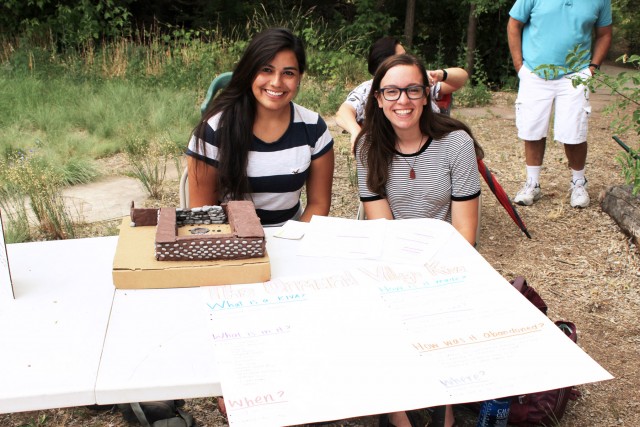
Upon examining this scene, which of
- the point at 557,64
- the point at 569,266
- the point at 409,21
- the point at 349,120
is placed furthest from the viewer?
the point at 409,21

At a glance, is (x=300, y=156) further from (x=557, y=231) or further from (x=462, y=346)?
(x=557, y=231)

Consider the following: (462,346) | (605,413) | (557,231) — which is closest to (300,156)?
(462,346)

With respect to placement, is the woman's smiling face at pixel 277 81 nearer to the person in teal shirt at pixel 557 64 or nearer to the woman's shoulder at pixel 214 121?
the woman's shoulder at pixel 214 121

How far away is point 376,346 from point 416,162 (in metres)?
1.33

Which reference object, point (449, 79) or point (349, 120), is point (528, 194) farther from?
point (349, 120)

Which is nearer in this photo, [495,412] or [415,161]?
[495,412]

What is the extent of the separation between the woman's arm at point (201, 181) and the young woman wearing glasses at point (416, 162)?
60 centimetres

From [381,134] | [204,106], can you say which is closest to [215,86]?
[204,106]

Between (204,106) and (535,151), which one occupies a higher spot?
(204,106)

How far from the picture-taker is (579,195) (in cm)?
458

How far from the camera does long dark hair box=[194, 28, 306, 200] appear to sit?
2531mm

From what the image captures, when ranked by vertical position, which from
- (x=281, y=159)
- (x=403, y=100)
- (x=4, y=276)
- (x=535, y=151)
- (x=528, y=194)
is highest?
(x=403, y=100)

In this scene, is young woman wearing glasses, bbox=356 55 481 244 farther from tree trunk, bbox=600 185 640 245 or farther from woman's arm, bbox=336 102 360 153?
tree trunk, bbox=600 185 640 245

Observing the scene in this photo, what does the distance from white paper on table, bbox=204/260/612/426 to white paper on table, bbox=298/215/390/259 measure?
165 millimetres
